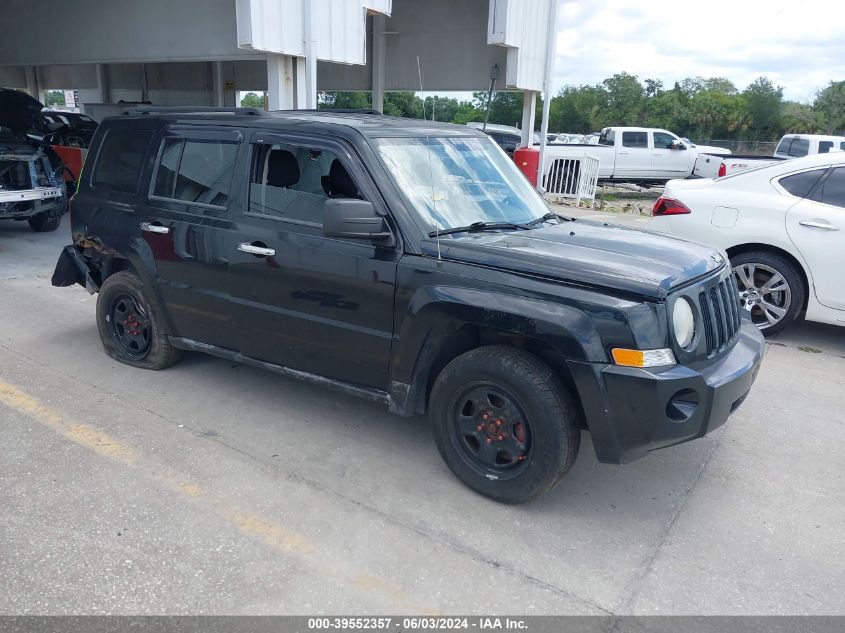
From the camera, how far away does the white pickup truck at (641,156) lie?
2148 centimetres

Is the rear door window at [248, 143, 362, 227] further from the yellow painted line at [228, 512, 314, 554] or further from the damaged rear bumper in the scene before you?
the damaged rear bumper

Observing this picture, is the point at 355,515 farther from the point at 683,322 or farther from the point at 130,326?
the point at 130,326

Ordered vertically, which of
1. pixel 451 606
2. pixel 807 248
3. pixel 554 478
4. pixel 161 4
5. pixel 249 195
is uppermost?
pixel 161 4

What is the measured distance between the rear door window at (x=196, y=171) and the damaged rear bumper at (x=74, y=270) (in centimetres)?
117

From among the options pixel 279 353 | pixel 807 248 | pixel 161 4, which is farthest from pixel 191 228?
pixel 161 4

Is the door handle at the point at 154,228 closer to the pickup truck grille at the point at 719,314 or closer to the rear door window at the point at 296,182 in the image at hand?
the rear door window at the point at 296,182

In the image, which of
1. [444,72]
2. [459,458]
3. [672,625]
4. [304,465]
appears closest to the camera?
[672,625]

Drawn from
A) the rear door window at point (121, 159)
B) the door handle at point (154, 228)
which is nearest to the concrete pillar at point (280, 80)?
the rear door window at point (121, 159)

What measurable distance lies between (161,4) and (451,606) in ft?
36.7

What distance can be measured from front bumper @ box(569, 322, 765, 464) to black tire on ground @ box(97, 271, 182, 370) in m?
3.26

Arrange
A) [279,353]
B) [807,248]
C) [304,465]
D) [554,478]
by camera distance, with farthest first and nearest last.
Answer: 1. [807,248]
2. [279,353]
3. [304,465]
4. [554,478]

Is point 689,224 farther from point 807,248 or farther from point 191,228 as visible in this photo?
point 191,228

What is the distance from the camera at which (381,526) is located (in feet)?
10.9

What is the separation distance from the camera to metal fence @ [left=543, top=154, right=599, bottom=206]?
16.3m
